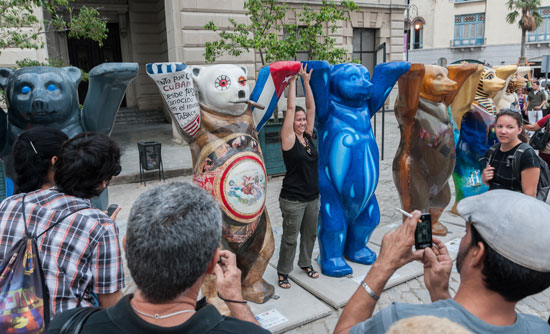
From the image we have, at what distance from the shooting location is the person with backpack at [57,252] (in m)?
1.45

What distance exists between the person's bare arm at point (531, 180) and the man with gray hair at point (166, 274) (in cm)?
267

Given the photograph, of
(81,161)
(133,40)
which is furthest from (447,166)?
(133,40)

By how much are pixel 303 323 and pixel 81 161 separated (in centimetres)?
205

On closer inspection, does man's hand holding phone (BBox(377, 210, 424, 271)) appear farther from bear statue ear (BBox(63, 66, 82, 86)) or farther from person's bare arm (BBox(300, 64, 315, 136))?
bear statue ear (BBox(63, 66, 82, 86))

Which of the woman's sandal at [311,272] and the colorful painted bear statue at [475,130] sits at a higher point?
the colorful painted bear statue at [475,130]

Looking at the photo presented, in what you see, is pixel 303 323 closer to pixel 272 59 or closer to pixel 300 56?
pixel 272 59

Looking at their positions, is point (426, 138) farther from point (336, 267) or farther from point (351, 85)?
point (336, 267)

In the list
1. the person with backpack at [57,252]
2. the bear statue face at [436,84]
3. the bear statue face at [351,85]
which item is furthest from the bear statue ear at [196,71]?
the bear statue face at [436,84]

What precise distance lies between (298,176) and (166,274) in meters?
2.24

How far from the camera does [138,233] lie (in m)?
1.05

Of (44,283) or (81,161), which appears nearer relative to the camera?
(44,283)

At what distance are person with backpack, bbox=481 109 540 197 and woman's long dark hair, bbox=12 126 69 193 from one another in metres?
3.07

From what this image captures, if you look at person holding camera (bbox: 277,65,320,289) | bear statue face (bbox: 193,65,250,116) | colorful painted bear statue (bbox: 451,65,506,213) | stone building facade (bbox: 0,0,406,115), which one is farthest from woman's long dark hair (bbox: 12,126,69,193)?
stone building facade (bbox: 0,0,406,115)

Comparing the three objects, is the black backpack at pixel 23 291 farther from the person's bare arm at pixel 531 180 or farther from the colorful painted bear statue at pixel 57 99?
the person's bare arm at pixel 531 180
